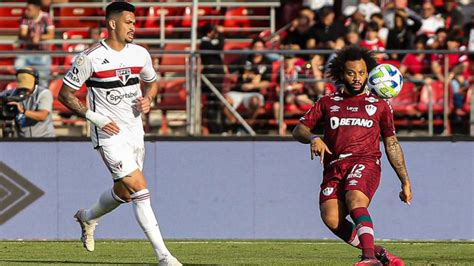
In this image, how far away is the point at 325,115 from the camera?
32.8 feet

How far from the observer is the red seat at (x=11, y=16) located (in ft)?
71.2

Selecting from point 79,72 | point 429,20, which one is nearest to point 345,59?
point 79,72

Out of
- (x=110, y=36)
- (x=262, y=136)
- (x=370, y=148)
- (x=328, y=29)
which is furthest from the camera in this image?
(x=328, y=29)

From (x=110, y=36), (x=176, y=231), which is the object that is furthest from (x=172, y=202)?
(x=110, y=36)

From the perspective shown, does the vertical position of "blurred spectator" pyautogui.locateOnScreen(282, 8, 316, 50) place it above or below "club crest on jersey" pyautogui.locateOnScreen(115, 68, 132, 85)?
above

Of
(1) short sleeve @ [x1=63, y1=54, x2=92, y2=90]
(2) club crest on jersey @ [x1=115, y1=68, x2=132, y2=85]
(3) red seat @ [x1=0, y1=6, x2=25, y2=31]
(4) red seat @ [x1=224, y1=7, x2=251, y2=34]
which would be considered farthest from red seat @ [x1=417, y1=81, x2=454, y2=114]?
(3) red seat @ [x1=0, y1=6, x2=25, y2=31]

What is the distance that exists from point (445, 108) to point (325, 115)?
22.5 ft

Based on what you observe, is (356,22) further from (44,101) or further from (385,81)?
(385,81)

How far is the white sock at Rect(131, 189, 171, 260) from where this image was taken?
33.4 feet

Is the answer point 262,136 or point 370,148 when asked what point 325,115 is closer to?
point 370,148

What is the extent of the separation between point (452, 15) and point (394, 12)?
955 mm

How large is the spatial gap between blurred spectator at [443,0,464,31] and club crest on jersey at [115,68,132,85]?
904 centimetres

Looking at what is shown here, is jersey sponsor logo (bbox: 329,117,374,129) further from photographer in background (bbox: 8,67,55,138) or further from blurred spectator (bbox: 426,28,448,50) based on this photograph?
blurred spectator (bbox: 426,28,448,50)

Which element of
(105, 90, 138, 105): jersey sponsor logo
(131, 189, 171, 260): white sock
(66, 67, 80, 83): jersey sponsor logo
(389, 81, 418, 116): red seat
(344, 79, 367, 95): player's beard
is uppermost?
(66, 67, 80, 83): jersey sponsor logo
